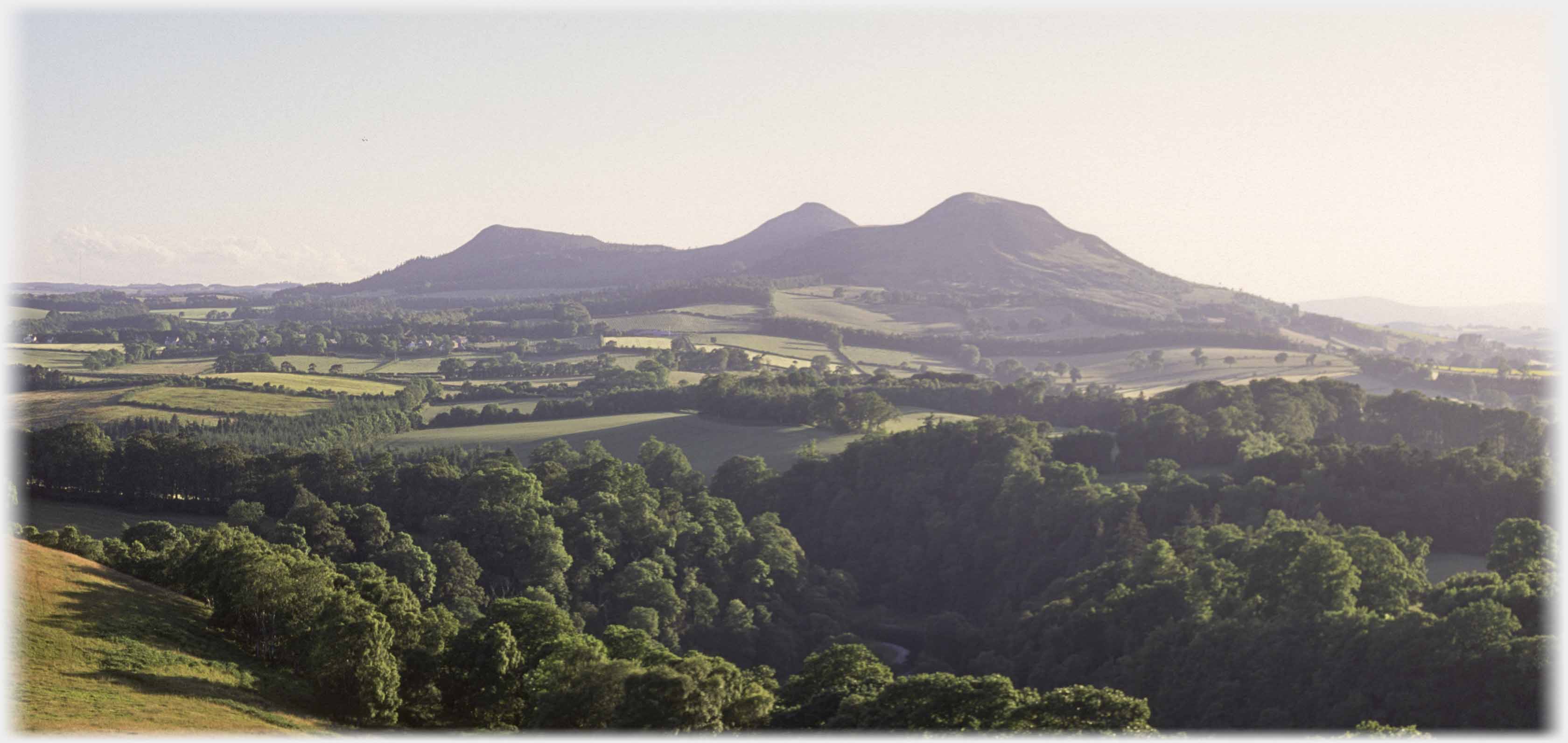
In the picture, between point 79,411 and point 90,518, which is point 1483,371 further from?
point 79,411

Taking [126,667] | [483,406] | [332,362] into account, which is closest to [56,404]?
[483,406]

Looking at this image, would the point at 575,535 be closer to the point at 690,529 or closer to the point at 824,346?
the point at 690,529

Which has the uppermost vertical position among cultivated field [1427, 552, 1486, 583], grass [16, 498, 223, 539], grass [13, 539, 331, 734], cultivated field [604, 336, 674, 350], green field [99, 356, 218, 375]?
cultivated field [604, 336, 674, 350]

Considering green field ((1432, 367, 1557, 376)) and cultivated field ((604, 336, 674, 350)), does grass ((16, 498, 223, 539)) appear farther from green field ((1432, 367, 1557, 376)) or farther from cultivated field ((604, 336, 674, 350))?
green field ((1432, 367, 1557, 376))

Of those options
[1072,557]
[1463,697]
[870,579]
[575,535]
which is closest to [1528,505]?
[1072,557]

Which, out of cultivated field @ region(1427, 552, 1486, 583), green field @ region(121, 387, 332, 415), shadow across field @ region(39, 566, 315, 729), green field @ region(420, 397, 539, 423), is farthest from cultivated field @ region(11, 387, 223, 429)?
cultivated field @ region(1427, 552, 1486, 583)
